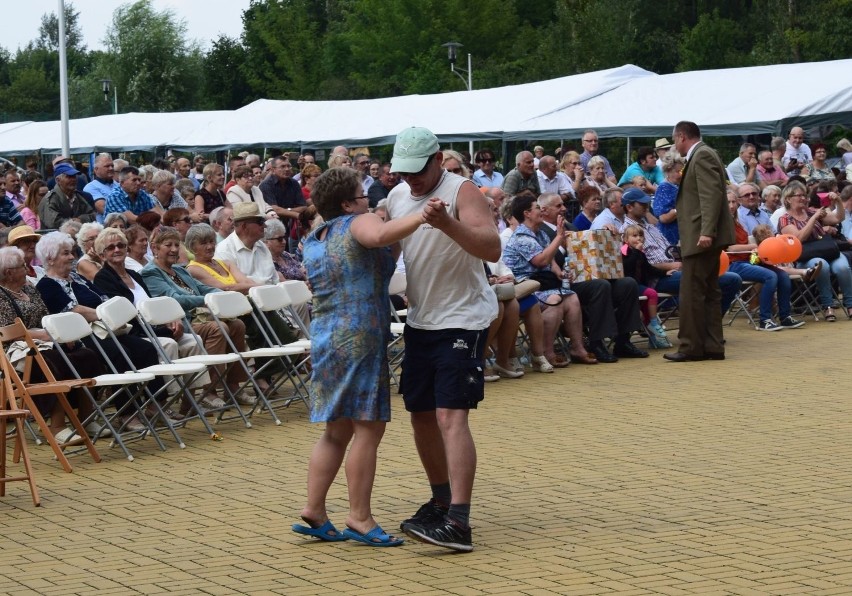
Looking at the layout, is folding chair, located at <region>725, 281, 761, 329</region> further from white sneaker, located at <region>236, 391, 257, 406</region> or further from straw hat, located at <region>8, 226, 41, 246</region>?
straw hat, located at <region>8, 226, 41, 246</region>

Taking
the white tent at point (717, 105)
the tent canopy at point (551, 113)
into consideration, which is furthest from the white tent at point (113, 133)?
the white tent at point (717, 105)

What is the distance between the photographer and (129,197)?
47.2 feet

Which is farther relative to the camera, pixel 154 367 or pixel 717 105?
pixel 717 105

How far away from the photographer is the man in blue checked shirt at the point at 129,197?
14156mm

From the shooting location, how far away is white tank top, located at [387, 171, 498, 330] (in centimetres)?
614

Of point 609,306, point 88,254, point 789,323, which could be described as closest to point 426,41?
point 789,323

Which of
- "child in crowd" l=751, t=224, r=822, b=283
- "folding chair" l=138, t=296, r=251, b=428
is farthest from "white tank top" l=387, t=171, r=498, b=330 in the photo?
"child in crowd" l=751, t=224, r=822, b=283

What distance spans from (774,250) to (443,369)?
9183 mm

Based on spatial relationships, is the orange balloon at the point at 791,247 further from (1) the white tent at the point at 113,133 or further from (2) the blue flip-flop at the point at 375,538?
(1) the white tent at the point at 113,133

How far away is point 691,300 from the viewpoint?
479 inches

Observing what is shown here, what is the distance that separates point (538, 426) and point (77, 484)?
303 centimetres

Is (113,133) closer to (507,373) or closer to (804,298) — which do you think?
(804,298)

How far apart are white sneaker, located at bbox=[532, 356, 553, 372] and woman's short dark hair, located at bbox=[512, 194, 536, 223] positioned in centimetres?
117

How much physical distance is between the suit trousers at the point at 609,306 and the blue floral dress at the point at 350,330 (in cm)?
619
